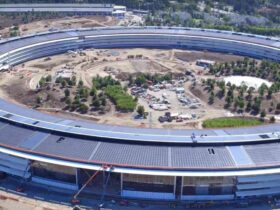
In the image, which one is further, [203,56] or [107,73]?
[203,56]

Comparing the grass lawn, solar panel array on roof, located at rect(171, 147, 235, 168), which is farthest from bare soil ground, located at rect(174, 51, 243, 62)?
solar panel array on roof, located at rect(171, 147, 235, 168)

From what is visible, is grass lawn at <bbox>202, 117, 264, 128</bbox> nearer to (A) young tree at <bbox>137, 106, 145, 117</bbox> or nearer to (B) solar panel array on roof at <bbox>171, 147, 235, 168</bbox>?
(A) young tree at <bbox>137, 106, 145, 117</bbox>

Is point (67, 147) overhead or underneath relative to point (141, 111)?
overhead

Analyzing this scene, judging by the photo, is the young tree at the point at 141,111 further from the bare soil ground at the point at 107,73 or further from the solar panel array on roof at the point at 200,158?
the solar panel array on roof at the point at 200,158

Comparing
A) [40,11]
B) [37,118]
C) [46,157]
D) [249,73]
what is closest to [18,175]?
[46,157]

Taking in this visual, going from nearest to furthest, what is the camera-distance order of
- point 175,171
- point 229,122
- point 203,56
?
point 175,171 < point 229,122 < point 203,56

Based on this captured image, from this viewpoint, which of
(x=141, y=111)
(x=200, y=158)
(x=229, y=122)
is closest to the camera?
(x=200, y=158)

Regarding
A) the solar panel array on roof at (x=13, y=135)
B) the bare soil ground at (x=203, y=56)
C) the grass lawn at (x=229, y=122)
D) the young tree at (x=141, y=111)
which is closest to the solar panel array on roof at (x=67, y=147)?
the solar panel array on roof at (x=13, y=135)

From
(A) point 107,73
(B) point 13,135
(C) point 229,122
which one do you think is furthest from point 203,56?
(B) point 13,135

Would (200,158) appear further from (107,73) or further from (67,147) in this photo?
(107,73)

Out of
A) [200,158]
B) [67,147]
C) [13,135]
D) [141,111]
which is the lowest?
[141,111]
